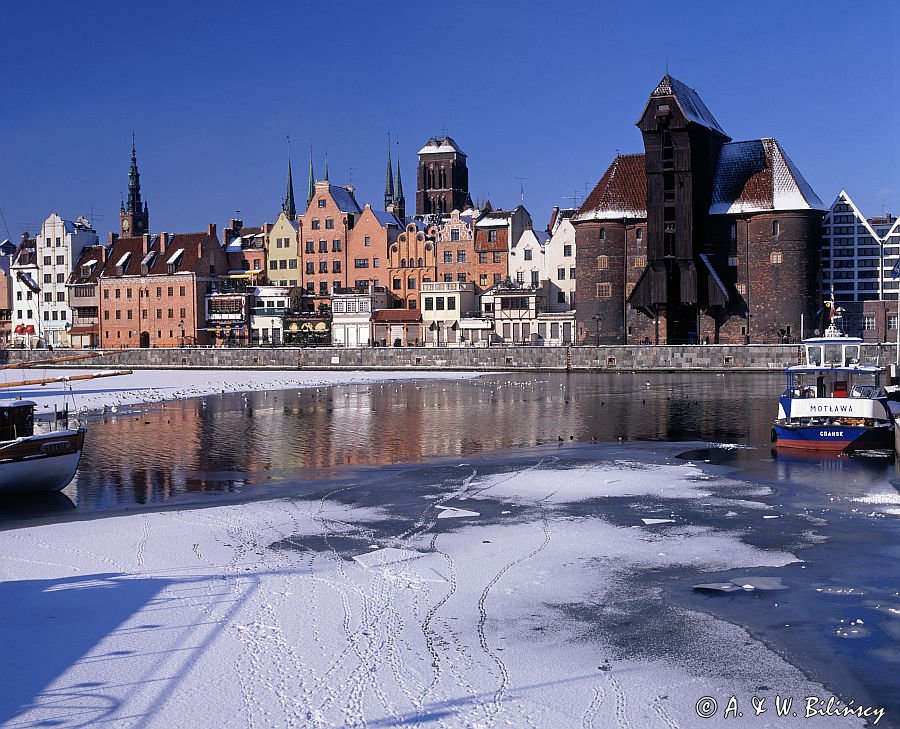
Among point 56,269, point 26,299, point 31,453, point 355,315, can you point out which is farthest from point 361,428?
point 26,299

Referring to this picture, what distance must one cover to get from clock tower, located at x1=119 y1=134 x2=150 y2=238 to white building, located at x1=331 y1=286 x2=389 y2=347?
70.0m

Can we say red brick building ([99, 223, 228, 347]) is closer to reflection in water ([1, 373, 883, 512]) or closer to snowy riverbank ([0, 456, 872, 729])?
reflection in water ([1, 373, 883, 512])

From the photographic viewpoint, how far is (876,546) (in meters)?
18.1

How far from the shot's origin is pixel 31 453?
83.3ft

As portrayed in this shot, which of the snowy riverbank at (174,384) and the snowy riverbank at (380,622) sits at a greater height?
the snowy riverbank at (174,384)

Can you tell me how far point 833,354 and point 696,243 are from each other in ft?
183

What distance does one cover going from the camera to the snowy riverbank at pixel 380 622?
11125 millimetres

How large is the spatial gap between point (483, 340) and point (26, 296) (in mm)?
70265

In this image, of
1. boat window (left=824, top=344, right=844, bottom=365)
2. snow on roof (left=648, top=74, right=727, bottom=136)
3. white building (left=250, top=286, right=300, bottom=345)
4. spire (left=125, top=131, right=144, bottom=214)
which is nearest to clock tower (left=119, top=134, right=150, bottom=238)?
spire (left=125, top=131, right=144, bottom=214)

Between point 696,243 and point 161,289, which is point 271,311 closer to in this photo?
point 161,289

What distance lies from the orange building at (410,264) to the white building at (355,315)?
2.21 m

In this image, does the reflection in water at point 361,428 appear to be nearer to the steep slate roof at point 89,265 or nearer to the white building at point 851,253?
the white building at point 851,253

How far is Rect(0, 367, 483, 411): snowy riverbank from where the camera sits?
59.3 metres

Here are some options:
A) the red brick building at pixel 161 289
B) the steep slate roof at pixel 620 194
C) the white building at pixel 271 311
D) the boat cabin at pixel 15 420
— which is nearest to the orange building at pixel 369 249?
the white building at pixel 271 311
